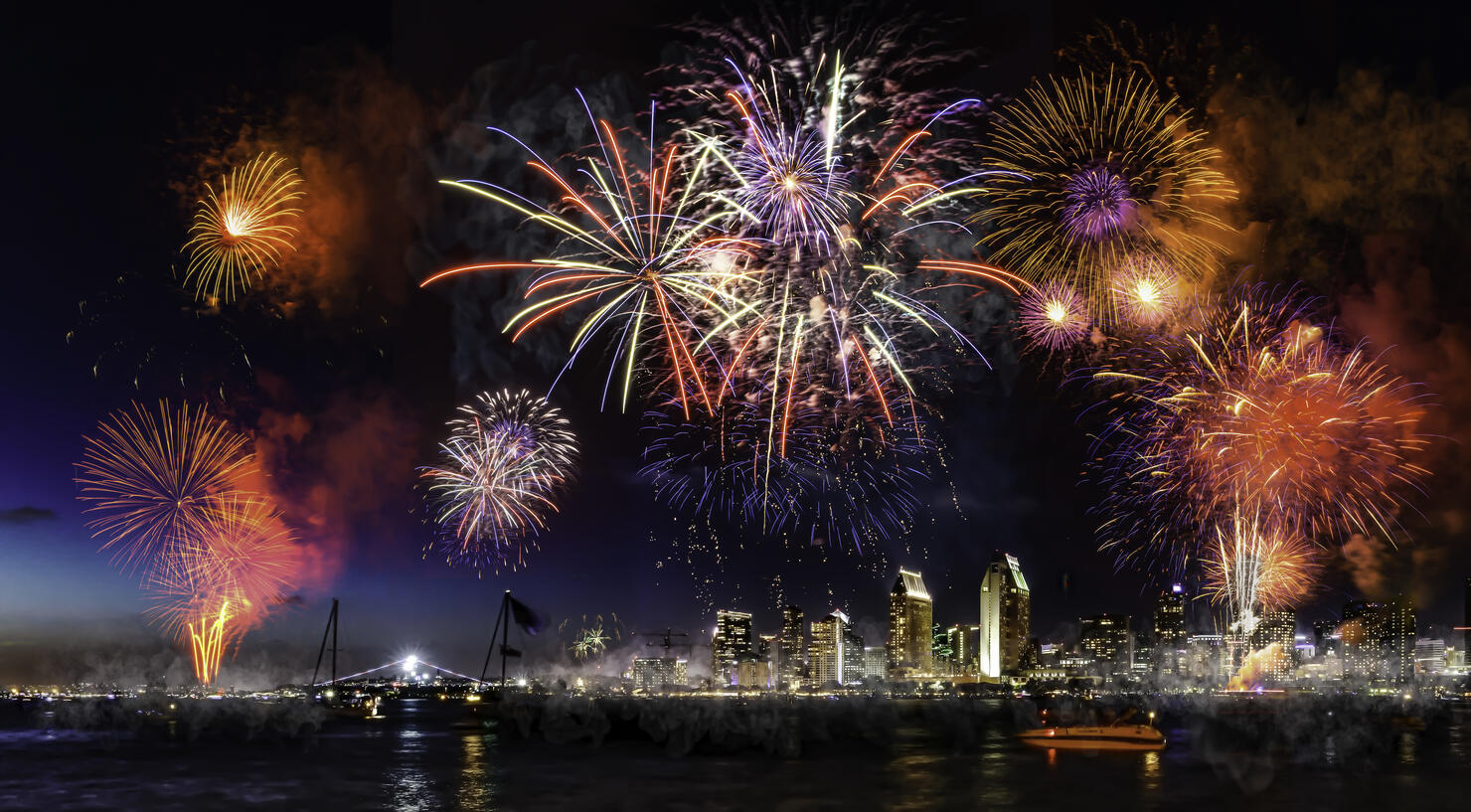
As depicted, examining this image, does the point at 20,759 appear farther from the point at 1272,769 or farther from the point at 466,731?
the point at 1272,769

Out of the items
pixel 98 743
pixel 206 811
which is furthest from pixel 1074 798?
pixel 98 743

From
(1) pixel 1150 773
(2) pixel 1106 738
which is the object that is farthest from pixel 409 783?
(2) pixel 1106 738

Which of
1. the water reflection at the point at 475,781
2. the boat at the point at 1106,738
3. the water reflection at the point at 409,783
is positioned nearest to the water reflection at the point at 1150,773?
the boat at the point at 1106,738

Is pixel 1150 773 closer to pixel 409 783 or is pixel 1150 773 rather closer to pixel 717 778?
pixel 717 778

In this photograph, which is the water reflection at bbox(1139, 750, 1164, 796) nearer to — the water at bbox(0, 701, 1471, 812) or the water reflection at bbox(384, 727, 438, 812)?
the water at bbox(0, 701, 1471, 812)

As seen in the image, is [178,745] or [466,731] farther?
[466,731]

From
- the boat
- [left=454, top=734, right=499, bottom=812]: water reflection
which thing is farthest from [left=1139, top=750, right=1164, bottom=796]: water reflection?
[left=454, top=734, right=499, bottom=812]: water reflection
